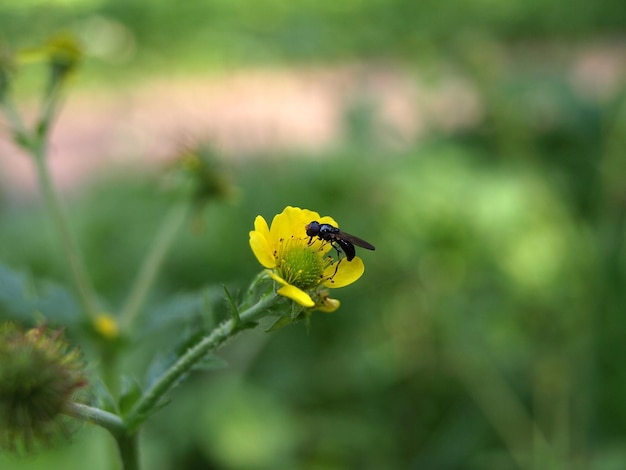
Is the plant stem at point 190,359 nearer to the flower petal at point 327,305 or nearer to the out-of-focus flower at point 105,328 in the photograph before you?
the flower petal at point 327,305

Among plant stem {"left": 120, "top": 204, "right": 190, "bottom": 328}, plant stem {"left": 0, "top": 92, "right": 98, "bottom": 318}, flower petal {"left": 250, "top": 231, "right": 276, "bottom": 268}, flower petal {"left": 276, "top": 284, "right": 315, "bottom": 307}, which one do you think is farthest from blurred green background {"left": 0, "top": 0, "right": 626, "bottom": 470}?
flower petal {"left": 276, "top": 284, "right": 315, "bottom": 307}

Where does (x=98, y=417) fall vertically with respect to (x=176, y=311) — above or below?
above

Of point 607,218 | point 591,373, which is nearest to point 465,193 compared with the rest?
point 607,218

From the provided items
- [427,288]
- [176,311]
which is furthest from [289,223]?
[427,288]

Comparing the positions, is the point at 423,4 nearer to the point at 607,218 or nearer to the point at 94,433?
the point at 607,218

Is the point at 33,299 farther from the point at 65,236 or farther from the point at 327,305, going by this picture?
the point at 327,305

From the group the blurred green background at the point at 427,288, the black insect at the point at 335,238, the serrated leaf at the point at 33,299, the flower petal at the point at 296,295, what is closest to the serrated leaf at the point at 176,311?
the serrated leaf at the point at 33,299
